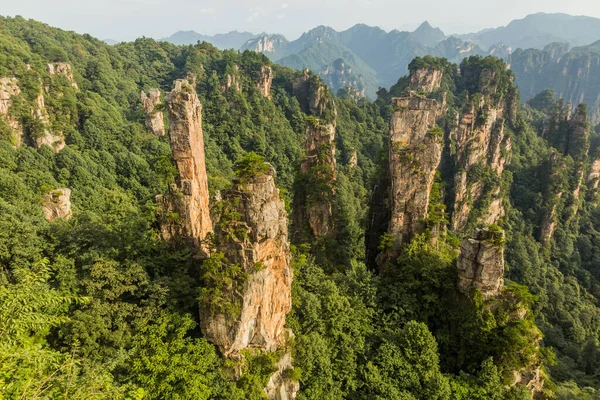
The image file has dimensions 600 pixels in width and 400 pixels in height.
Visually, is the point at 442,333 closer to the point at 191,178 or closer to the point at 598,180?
the point at 191,178

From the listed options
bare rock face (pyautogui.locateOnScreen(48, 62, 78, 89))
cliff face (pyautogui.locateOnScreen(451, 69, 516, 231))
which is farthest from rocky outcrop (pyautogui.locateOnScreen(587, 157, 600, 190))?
bare rock face (pyautogui.locateOnScreen(48, 62, 78, 89))

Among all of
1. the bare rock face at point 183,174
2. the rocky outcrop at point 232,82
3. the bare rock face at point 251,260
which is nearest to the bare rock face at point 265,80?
the rocky outcrop at point 232,82

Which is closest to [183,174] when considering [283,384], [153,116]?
[283,384]

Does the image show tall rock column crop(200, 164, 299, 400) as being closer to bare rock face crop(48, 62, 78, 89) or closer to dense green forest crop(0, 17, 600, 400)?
dense green forest crop(0, 17, 600, 400)

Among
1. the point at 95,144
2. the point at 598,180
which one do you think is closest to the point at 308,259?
the point at 95,144

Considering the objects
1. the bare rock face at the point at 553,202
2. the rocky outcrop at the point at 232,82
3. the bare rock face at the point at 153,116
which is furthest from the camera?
the rocky outcrop at the point at 232,82

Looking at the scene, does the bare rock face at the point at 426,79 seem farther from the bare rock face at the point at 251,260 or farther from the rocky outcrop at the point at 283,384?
the rocky outcrop at the point at 283,384

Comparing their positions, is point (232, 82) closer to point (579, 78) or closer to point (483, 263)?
point (483, 263)
